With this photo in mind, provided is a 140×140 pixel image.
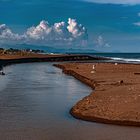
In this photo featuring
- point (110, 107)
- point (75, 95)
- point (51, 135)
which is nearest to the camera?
point (51, 135)

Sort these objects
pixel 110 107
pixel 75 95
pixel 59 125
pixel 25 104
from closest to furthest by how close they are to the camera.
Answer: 1. pixel 59 125
2. pixel 110 107
3. pixel 25 104
4. pixel 75 95

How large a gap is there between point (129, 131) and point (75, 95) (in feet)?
50.2

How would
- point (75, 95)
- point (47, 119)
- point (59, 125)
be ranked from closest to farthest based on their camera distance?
point (59, 125) < point (47, 119) < point (75, 95)

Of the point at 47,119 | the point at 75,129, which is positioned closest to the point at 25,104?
the point at 47,119

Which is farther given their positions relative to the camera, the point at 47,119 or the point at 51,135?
the point at 47,119

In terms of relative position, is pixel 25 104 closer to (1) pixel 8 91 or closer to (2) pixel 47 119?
(2) pixel 47 119

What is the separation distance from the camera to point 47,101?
3130 centimetres

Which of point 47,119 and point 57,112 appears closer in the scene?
point 47,119

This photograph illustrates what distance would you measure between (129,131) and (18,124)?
558 cm

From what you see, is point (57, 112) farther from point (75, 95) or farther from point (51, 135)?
point (75, 95)

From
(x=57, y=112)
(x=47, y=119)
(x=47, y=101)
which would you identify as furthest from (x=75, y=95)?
(x=47, y=119)

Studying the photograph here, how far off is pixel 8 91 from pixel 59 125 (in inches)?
672

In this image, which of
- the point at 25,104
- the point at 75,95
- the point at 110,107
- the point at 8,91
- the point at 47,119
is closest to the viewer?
the point at 47,119

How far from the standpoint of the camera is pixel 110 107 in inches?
1001
